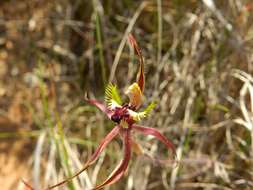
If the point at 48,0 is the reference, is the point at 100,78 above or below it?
below

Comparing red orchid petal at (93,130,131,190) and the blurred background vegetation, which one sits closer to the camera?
red orchid petal at (93,130,131,190)

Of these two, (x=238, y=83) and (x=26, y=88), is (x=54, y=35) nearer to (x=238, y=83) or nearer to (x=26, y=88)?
(x=26, y=88)

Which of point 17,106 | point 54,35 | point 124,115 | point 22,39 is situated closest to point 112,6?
point 54,35

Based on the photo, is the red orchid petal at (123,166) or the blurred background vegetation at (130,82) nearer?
the red orchid petal at (123,166)

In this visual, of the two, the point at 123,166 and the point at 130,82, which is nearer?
the point at 123,166

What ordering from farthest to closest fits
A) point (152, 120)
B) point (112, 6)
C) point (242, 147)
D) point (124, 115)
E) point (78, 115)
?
point (112, 6) < point (78, 115) < point (152, 120) < point (242, 147) < point (124, 115)

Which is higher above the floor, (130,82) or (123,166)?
(130,82)

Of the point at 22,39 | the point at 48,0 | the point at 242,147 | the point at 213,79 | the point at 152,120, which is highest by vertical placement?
the point at 48,0

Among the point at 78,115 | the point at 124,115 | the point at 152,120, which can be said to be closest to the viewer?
the point at 124,115
